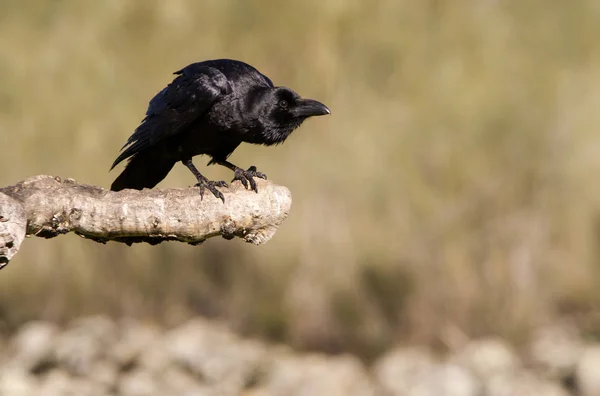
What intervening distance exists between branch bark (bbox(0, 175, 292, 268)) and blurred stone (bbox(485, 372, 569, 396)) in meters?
6.39

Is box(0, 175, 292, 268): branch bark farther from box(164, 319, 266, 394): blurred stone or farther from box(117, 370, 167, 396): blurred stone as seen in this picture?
box(164, 319, 266, 394): blurred stone

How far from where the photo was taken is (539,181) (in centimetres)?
1031

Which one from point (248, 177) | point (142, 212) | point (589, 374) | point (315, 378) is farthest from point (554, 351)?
point (142, 212)

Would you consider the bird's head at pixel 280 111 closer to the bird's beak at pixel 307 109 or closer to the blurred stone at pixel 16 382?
the bird's beak at pixel 307 109

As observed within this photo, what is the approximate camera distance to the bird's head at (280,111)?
5.21 metres

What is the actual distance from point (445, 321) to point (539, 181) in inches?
67.2

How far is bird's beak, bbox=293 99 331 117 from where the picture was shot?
206 inches

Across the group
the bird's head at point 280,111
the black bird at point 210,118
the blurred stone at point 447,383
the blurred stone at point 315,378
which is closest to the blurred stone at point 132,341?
the blurred stone at point 315,378

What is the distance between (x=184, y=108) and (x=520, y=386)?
614 centimetres

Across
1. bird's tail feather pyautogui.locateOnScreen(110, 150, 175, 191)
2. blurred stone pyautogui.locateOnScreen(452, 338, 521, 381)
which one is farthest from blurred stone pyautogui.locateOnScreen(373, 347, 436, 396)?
bird's tail feather pyautogui.locateOnScreen(110, 150, 175, 191)

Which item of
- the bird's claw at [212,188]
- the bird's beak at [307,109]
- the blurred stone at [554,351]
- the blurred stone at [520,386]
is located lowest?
the bird's claw at [212,188]

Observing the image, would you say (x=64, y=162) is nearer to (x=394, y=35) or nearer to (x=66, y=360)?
(x=66, y=360)

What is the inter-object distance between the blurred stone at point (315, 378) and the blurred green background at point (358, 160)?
28cm

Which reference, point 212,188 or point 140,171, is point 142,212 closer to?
point 212,188
